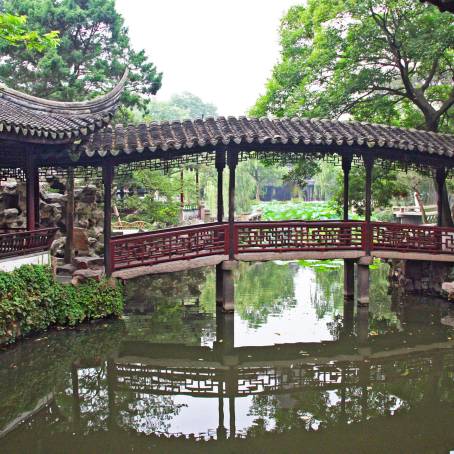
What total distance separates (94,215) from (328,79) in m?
7.84

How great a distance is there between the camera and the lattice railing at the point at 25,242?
8.80 meters

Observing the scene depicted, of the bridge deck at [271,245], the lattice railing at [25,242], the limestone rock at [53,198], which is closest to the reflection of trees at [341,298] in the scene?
the bridge deck at [271,245]

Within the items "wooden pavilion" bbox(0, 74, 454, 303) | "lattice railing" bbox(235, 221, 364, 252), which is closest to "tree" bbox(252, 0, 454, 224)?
"wooden pavilion" bbox(0, 74, 454, 303)

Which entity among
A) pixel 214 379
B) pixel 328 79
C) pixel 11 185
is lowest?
pixel 214 379

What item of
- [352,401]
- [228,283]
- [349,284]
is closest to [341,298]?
[349,284]

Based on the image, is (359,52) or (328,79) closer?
(359,52)

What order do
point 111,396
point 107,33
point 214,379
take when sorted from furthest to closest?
point 107,33 < point 214,379 < point 111,396

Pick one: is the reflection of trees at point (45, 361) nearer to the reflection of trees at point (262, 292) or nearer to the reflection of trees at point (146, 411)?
the reflection of trees at point (146, 411)

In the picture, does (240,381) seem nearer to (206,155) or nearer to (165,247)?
(165,247)

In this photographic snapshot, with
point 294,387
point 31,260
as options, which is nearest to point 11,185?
point 31,260

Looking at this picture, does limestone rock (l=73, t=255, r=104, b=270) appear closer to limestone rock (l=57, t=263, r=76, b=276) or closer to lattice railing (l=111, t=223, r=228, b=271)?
limestone rock (l=57, t=263, r=76, b=276)

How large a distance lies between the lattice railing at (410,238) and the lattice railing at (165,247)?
3.40m

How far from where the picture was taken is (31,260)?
365 inches

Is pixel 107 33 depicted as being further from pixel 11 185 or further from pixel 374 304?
pixel 374 304
